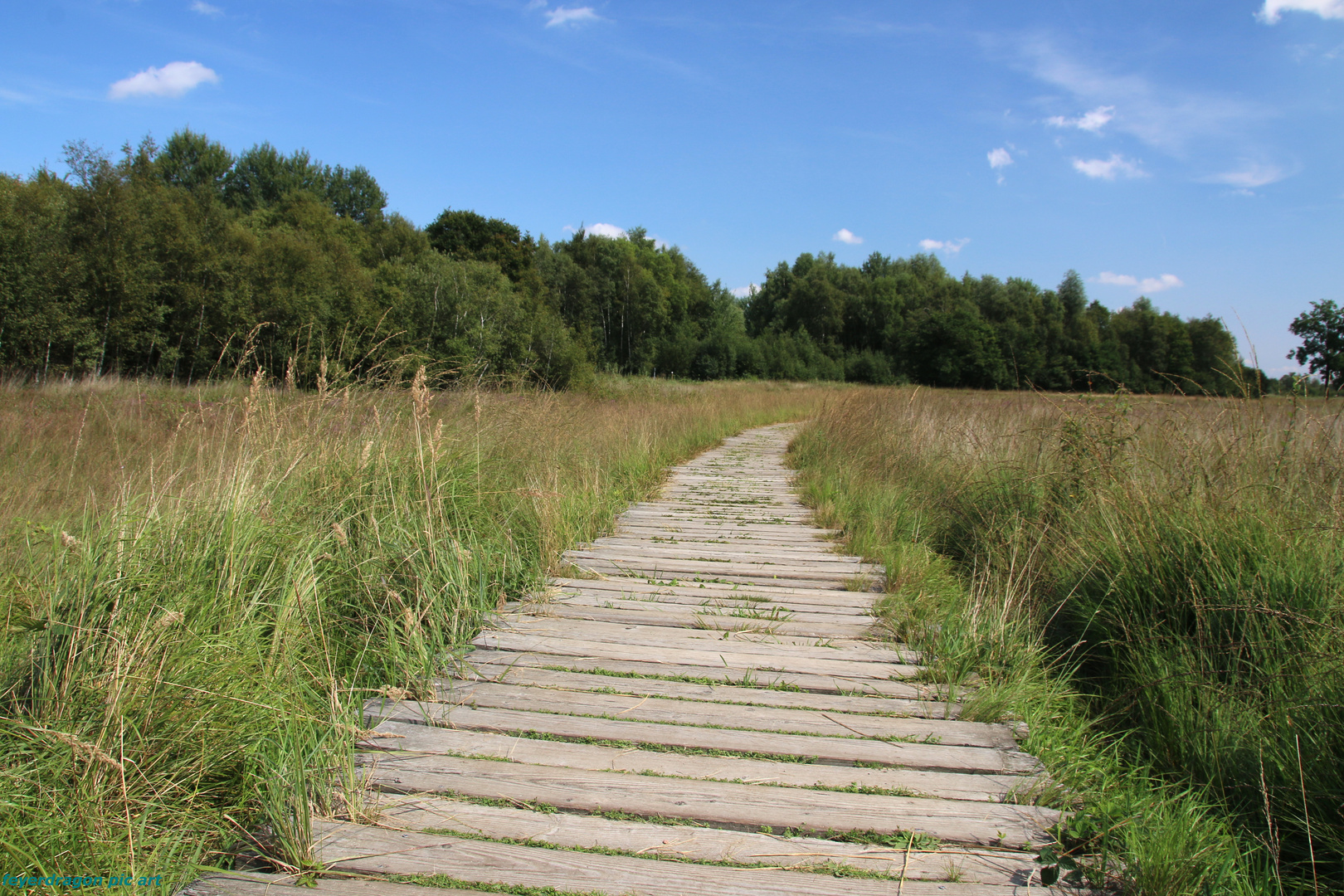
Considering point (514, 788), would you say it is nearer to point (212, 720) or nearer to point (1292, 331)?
point (212, 720)

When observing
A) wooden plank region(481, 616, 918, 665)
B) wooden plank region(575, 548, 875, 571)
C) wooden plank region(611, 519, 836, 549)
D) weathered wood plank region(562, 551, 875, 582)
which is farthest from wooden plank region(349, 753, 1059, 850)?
wooden plank region(611, 519, 836, 549)

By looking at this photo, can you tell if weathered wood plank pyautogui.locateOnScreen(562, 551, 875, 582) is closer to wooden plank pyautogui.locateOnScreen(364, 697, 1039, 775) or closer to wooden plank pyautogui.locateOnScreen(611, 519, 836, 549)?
wooden plank pyautogui.locateOnScreen(611, 519, 836, 549)

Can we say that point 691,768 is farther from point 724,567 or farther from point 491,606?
point 724,567

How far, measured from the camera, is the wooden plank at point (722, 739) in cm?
214

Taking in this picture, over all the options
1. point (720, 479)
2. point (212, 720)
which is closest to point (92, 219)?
point (720, 479)

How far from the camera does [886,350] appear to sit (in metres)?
56.8

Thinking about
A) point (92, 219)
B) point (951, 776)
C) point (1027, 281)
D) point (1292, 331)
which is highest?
point (1027, 281)

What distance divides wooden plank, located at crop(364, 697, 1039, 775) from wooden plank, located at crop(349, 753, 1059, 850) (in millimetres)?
194

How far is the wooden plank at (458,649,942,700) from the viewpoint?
2.67 m

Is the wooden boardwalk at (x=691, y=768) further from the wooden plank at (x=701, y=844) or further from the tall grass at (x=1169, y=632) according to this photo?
the tall grass at (x=1169, y=632)

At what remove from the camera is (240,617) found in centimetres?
255

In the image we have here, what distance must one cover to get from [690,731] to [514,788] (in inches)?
25.4

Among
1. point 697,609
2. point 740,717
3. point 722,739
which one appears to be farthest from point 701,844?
point 697,609

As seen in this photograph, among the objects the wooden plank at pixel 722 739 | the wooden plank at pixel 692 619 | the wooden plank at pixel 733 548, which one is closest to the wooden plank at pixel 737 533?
the wooden plank at pixel 733 548
